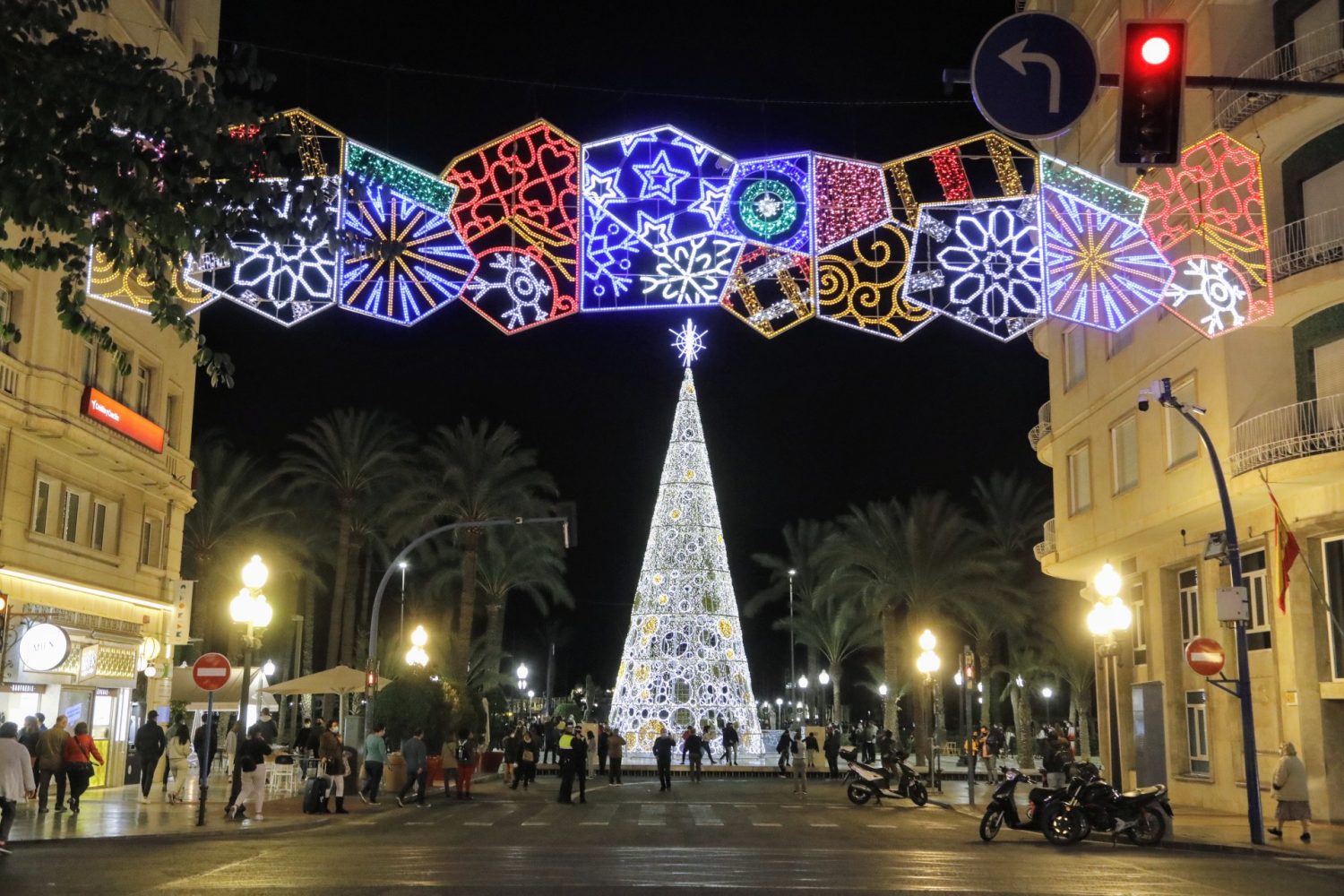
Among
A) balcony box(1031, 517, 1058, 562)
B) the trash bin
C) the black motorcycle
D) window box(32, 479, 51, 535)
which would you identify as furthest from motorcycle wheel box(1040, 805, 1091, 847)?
window box(32, 479, 51, 535)

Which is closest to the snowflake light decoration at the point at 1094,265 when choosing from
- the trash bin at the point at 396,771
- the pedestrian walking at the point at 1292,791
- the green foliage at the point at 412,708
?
the pedestrian walking at the point at 1292,791

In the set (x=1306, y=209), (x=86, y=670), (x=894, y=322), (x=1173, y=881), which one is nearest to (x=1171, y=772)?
(x=1306, y=209)

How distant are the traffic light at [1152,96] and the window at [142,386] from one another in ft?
89.1

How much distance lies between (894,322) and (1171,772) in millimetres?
15837

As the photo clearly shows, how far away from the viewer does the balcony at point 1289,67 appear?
79.0 ft

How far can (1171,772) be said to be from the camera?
3031 cm

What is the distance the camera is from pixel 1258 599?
26766 millimetres

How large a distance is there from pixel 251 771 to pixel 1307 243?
20747 millimetres

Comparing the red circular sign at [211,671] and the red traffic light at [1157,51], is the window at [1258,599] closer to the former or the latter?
the red circular sign at [211,671]

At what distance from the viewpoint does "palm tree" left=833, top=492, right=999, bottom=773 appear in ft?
147

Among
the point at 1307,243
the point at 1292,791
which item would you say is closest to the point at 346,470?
the point at 1307,243

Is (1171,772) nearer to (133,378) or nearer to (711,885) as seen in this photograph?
(711,885)

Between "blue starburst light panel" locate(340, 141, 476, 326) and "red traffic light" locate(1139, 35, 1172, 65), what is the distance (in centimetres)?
1208

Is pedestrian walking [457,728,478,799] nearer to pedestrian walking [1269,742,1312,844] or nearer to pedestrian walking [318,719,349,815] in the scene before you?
pedestrian walking [318,719,349,815]
